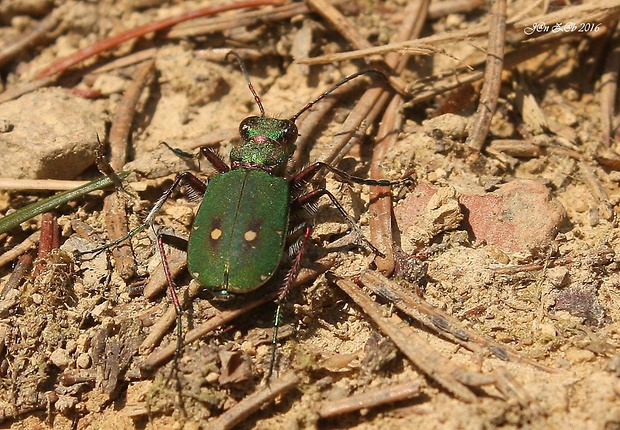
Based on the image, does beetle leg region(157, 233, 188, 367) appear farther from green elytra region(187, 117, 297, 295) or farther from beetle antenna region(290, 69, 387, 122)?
beetle antenna region(290, 69, 387, 122)

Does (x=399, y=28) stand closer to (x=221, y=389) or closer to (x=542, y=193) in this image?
(x=542, y=193)

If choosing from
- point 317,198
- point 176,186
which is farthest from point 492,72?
point 176,186

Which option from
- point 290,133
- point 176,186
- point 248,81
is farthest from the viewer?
point 248,81

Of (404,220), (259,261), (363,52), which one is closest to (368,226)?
(404,220)

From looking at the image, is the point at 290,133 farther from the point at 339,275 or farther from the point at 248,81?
the point at 339,275

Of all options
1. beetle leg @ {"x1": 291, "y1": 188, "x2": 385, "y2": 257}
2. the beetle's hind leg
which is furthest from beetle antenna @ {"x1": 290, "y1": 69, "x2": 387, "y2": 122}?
the beetle's hind leg

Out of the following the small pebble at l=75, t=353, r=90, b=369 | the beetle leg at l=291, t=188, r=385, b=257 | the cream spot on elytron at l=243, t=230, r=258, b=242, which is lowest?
the small pebble at l=75, t=353, r=90, b=369
